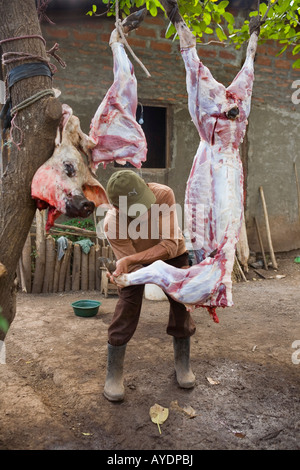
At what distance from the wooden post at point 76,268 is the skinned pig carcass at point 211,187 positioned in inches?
169

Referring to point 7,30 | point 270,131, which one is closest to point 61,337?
point 7,30

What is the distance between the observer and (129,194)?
2.70m

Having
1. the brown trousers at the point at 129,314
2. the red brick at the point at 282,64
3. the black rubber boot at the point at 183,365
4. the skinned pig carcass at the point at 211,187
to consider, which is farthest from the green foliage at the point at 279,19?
the red brick at the point at 282,64

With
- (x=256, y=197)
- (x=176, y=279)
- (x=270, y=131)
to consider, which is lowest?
(x=176, y=279)

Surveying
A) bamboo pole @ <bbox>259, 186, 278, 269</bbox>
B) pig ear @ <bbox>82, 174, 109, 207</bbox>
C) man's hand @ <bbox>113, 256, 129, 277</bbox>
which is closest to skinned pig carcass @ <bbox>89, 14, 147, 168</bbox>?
pig ear @ <bbox>82, 174, 109, 207</bbox>

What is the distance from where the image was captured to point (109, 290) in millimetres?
6367

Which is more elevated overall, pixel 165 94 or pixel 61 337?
pixel 165 94

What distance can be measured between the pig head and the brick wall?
525cm

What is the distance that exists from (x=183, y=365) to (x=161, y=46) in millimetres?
6405

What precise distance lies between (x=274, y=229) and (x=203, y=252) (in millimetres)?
6859

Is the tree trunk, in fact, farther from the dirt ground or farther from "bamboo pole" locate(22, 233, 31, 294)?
"bamboo pole" locate(22, 233, 31, 294)

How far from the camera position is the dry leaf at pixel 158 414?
275 centimetres

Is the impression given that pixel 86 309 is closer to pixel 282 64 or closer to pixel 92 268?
pixel 92 268
